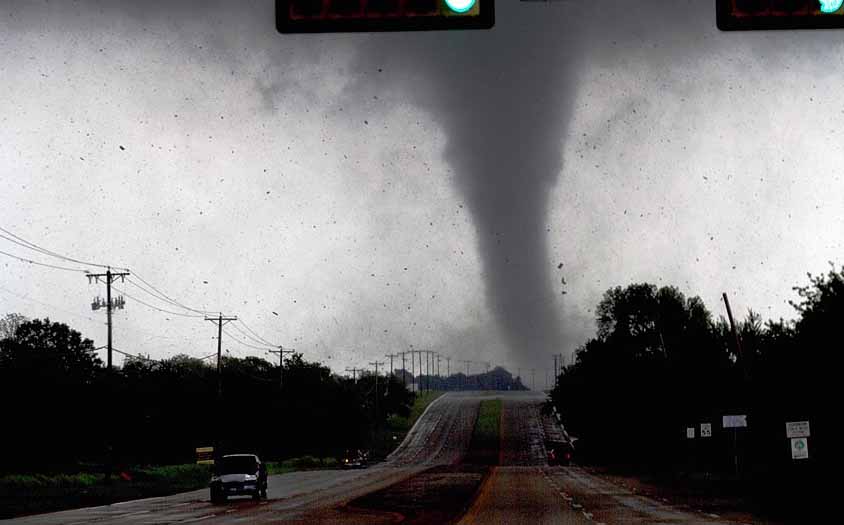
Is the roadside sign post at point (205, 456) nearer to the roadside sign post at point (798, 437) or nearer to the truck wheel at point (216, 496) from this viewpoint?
the truck wheel at point (216, 496)

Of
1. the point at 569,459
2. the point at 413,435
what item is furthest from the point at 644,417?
the point at 413,435

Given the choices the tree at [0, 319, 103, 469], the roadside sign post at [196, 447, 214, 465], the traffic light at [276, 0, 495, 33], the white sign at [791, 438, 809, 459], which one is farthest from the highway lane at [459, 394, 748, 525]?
the tree at [0, 319, 103, 469]

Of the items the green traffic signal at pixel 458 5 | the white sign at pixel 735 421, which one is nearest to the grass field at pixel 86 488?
the white sign at pixel 735 421

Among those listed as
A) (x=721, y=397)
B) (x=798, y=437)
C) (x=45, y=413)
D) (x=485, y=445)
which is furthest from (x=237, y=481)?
(x=485, y=445)

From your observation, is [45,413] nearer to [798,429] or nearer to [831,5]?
[798,429]

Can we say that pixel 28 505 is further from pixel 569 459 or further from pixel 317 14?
pixel 569 459
